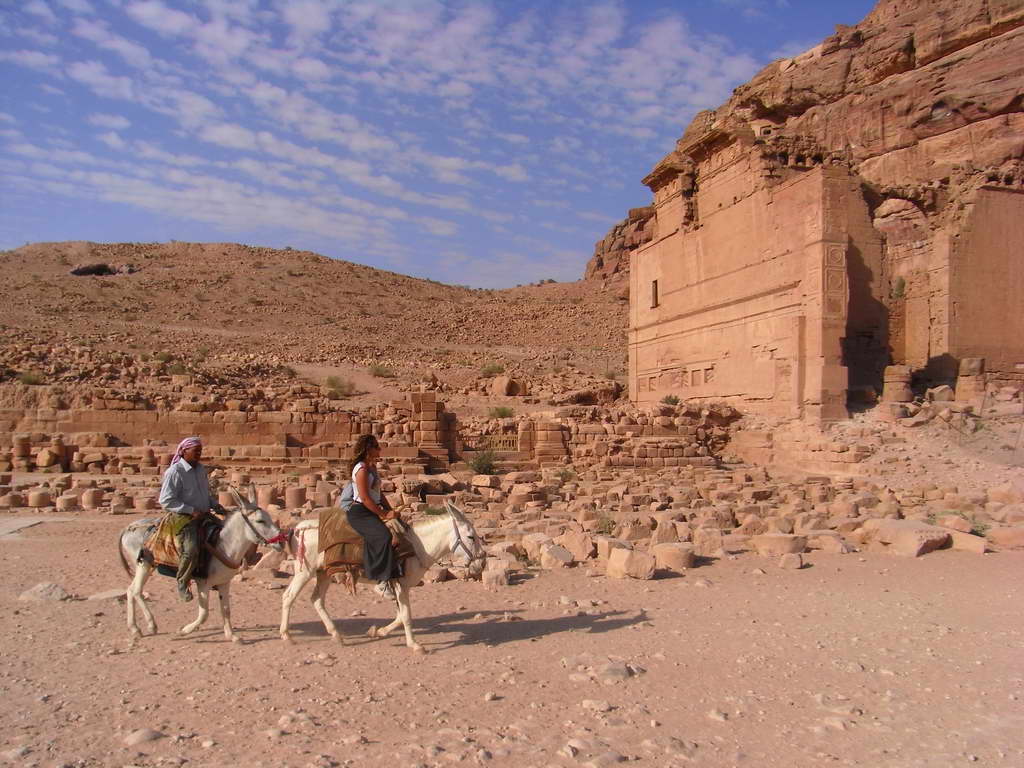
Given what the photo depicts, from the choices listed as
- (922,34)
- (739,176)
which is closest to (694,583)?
(739,176)

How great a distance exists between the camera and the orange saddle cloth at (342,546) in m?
4.98

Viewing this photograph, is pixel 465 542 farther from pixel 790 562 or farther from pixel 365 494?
pixel 790 562

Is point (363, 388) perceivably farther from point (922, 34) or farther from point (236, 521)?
point (922, 34)

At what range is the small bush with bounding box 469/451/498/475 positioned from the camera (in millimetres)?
15094

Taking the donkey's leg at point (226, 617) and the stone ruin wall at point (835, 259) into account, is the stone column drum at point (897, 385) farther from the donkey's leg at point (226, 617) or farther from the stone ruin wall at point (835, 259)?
the donkey's leg at point (226, 617)

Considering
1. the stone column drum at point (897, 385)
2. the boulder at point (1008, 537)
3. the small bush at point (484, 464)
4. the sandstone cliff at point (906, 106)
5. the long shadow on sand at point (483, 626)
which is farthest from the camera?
the sandstone cliff at point (906, 106)

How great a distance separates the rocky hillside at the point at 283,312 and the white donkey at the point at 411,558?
994 inches

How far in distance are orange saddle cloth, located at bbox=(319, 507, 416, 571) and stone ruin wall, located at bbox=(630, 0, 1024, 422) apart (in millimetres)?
11905

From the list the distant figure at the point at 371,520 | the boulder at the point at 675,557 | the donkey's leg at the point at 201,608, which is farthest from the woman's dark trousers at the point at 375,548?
the boulder at the point at 675,557

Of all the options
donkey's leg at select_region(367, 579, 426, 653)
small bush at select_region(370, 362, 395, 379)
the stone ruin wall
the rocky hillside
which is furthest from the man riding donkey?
the rocky hillside

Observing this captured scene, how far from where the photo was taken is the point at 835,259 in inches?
586

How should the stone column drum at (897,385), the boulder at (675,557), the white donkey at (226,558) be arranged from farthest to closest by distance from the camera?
the stone column drum at (897,385) → the boulder at (675,557) → the white donkey at (226,558)

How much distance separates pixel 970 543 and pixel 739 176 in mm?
12076

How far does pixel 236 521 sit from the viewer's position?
5.15 m
